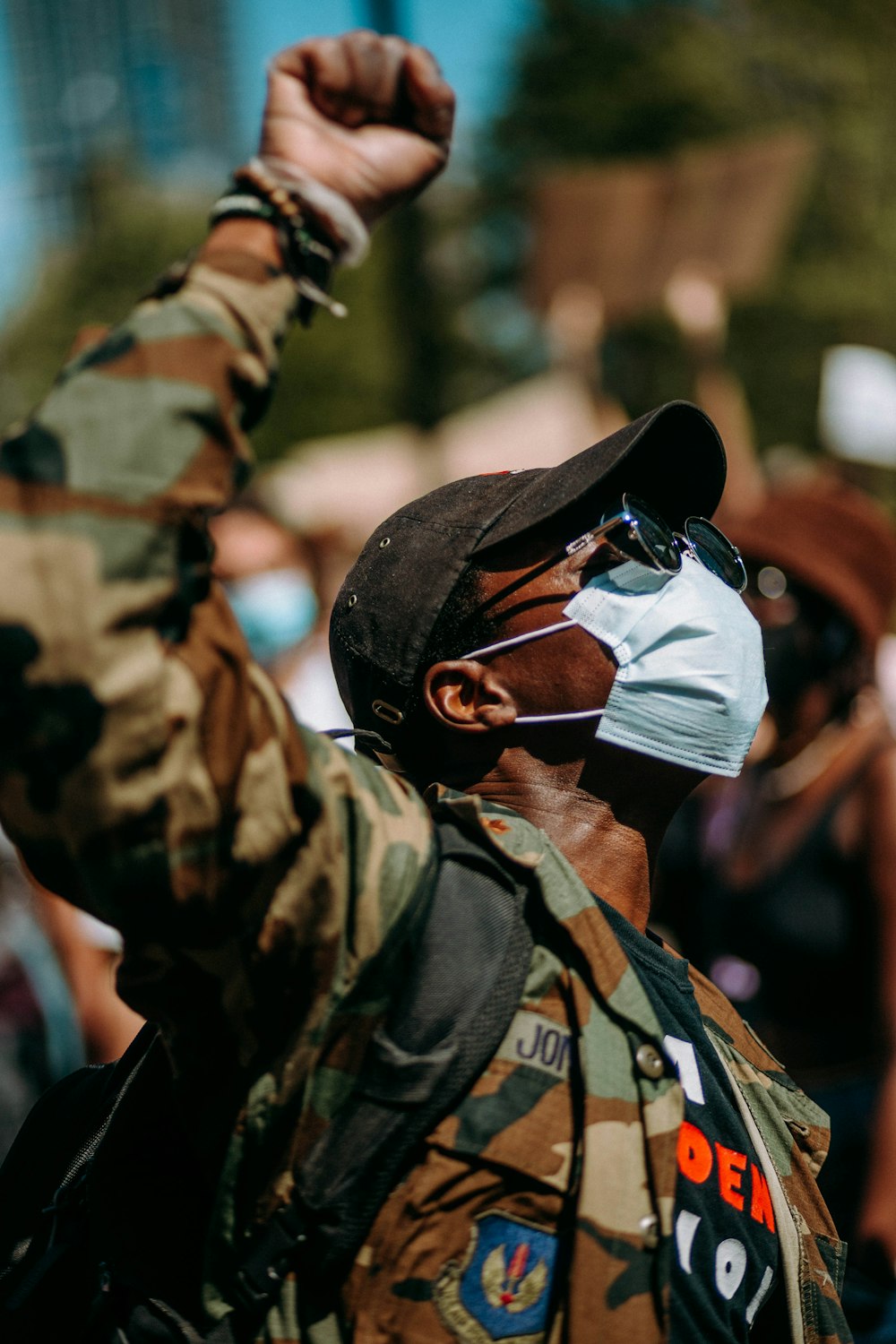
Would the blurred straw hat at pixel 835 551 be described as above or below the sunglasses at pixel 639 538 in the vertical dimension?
below

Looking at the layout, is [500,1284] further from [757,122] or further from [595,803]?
[757,122]

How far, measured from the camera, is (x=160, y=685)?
54.2 inches

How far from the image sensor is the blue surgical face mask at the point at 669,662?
79.0 inches

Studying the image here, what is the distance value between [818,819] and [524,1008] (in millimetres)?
2293

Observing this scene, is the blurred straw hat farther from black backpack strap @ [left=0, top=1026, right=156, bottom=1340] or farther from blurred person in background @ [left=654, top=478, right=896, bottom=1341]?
black backpack strap @ [left=0, top=1026, right=156, bottom=1340]

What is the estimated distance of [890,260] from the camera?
103 ft

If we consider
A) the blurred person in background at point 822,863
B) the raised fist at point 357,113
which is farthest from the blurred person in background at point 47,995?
the raised fist at point 357,113

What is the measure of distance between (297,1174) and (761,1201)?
64 cm

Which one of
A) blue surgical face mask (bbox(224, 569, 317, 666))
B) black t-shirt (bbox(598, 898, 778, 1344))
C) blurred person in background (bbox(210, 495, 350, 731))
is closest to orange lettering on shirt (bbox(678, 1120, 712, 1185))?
black t-shirt (bbox(598, 898, 778, 1344))

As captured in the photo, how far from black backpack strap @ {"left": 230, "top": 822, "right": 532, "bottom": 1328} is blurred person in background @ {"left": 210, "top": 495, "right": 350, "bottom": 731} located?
3683 millimetres

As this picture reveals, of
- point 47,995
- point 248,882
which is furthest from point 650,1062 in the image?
point 47,995

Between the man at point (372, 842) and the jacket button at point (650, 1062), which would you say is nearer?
the man at point (372, 842)

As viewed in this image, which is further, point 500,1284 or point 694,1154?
point 694,1154

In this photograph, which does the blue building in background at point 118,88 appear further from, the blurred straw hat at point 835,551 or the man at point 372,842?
the man at point 372,842
